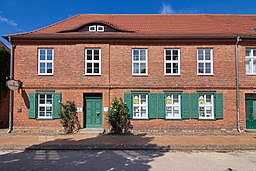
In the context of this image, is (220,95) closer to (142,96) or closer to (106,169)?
(142,96)

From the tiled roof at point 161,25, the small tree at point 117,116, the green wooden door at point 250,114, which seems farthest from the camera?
the green wooden door at point 250,114

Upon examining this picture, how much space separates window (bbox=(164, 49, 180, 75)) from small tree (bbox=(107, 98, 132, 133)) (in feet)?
12.6

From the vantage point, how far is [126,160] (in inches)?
293

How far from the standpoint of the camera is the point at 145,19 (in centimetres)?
1806

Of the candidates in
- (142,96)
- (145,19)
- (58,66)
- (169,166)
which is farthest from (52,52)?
(169,166)

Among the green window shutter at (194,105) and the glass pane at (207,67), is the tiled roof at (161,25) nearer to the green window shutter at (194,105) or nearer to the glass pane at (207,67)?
the glass pane at (207,67)

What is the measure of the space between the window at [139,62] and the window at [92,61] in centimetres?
237

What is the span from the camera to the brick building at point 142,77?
13883 mm

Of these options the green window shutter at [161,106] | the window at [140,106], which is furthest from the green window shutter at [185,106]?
the window at [140,106]

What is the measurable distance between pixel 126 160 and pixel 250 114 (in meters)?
10.9

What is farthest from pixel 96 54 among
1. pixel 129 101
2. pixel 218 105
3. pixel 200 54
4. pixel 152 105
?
pixel 218 105

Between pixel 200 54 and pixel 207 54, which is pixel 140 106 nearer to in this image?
pixel 200 54

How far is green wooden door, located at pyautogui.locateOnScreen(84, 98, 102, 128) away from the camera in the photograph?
14.2m

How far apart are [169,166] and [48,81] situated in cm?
1039
